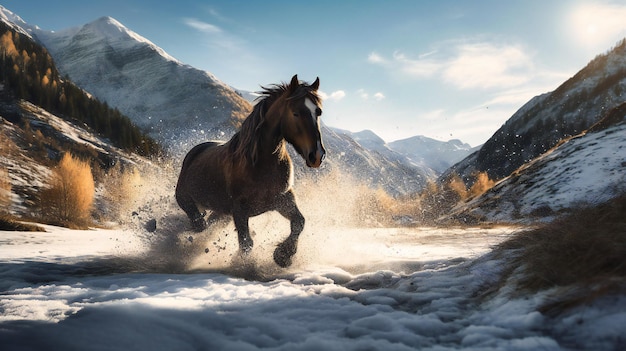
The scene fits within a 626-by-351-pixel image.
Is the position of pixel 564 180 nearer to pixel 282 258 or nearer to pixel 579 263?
pixel 282 258

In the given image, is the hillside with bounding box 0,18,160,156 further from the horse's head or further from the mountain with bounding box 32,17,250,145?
the horse's head

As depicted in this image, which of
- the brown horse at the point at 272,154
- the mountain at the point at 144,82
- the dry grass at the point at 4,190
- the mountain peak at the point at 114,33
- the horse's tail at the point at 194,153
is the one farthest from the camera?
the mountain peak at the point at 114,33

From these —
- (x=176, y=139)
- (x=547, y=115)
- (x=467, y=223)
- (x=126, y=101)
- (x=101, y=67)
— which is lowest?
(x=467, y=223)

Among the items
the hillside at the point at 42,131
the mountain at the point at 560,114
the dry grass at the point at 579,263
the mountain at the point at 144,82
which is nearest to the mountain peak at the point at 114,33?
the mountain at the point at 144,82

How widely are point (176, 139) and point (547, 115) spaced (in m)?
66.0

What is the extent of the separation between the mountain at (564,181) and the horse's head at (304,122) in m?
8.12

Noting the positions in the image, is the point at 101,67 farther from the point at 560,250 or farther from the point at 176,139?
the point at 560,250

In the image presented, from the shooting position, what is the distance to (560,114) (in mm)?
41188

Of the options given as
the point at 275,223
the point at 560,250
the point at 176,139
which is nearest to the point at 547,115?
the point at 275,223

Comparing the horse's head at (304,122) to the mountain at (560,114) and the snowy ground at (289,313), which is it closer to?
the snowy ground at (289,313)

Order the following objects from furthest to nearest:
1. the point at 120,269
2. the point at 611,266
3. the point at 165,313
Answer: the point at 120,269 < the point at 165,313 < the point at 611,266

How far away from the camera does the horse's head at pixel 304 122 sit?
162 inches

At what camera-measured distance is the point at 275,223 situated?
788 centimetres

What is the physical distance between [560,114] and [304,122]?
1834 inches
